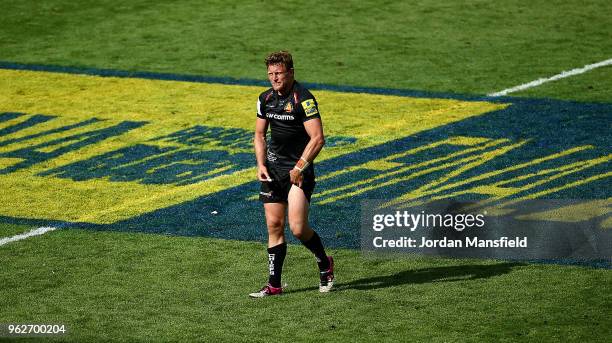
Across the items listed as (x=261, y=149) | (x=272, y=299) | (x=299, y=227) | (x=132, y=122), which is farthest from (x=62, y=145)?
(x=299, y=227)

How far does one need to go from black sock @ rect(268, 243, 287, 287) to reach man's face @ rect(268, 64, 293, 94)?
131 centimetres

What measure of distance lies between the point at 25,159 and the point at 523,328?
8.02 m

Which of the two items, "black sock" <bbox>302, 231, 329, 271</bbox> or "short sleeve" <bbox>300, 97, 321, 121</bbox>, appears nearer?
"short sleeve" <bbox>300, 97, 321, 121</bbox>

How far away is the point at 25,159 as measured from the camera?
15.7 metres

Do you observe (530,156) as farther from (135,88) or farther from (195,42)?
(195,42)

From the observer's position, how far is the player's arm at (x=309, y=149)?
10.2m

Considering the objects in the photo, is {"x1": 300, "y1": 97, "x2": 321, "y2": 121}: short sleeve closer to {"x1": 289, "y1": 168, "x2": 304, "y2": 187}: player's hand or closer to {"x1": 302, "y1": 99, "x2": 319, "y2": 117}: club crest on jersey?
{"x1": 302, "y1": 99, "x2": 319, "y2": 117}: club crest on jersey

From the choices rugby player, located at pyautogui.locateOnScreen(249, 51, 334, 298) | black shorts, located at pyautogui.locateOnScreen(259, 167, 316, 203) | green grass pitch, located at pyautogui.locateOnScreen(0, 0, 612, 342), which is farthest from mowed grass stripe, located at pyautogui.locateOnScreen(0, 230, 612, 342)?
black shorts, located at pyautogui.locateOnScreen(259, 167, 316, 203)

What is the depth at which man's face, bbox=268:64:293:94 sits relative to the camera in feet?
33.6

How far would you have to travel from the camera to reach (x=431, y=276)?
36.5ft

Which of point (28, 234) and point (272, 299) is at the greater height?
point (272, 299)

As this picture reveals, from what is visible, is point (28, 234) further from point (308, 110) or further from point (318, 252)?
point (308, 110)

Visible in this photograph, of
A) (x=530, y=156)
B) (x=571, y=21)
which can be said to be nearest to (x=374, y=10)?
(x=571, y=21)

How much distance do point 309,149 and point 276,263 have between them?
102 cm
